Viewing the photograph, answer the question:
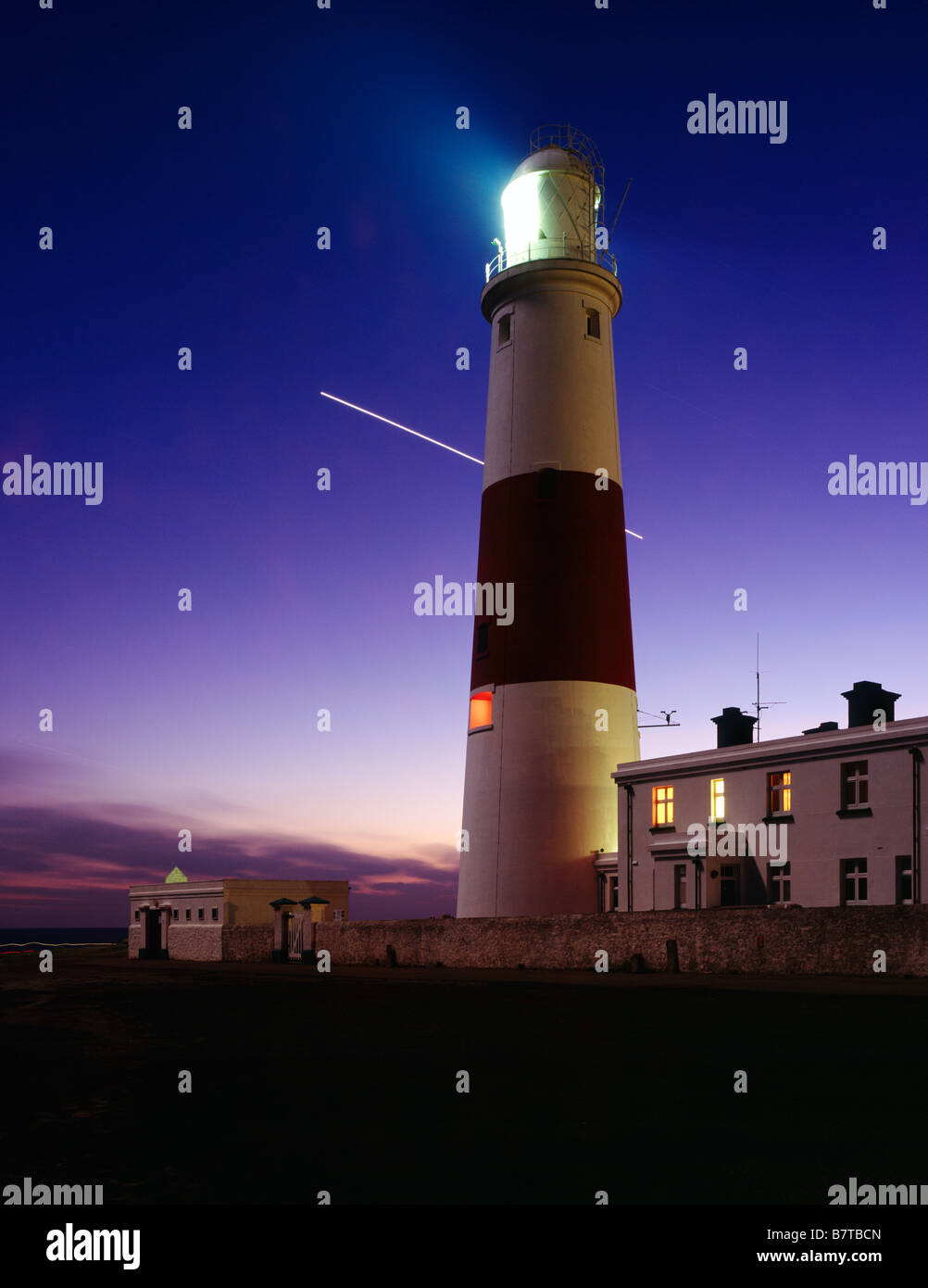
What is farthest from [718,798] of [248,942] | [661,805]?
[248,942]

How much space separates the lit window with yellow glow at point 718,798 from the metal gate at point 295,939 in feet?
57.4

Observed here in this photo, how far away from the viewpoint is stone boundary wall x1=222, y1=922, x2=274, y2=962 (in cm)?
4681

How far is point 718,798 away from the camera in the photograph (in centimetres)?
3216

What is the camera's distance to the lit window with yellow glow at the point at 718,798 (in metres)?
32.0

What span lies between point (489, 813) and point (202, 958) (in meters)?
24.8

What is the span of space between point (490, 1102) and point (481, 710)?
2606 cm

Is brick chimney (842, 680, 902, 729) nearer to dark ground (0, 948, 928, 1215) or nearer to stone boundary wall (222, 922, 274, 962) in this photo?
dark ground (0, 948, 928, 1215)

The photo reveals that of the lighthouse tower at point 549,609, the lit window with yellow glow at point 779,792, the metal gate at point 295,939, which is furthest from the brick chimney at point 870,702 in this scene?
the metal gate at point 295,939

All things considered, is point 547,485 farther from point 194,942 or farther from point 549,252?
point 194,942

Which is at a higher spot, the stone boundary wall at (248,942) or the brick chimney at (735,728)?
the brick chimney at (735,728)

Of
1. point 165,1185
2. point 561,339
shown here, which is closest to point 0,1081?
point 165,1185

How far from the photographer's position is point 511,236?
124 ft

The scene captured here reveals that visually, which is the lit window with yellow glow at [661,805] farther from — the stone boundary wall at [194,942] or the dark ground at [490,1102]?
the stone boundary wall at [194,942]
